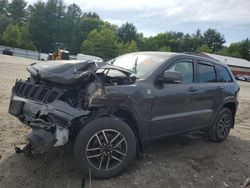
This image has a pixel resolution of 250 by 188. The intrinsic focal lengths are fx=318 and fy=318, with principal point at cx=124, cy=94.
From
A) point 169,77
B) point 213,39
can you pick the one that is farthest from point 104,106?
point 213,39

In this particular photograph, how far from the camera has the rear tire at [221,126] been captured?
654 cm

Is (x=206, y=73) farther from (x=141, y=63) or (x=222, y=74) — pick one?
(x=141, y=63)

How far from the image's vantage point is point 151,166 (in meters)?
4.98

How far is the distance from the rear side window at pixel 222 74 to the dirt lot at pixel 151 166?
1371 mm

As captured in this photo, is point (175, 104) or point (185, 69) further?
point (185, 69)

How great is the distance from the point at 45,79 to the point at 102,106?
960mm

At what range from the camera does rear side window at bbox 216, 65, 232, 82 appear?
262 inches

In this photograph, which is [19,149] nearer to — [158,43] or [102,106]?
[102,106]

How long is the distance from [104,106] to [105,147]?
56cm

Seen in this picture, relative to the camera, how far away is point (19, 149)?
4.93m

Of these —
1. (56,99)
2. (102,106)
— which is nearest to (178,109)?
(102,106)

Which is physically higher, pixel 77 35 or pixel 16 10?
pixel 16 10

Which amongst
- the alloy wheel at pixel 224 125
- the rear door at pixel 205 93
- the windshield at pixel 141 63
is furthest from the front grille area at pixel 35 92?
the alloy wheel at pixel 224 125

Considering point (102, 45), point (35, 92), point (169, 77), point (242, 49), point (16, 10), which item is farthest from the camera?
point (16, 10)
